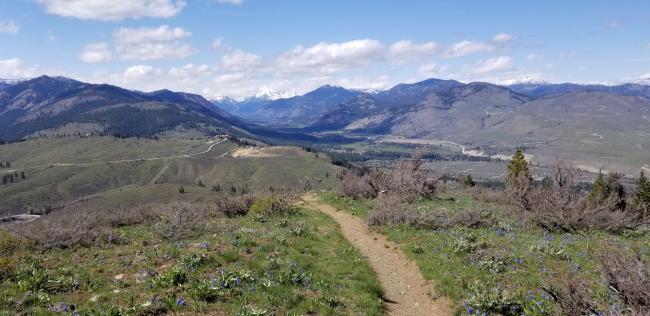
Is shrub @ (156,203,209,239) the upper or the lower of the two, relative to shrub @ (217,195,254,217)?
upper

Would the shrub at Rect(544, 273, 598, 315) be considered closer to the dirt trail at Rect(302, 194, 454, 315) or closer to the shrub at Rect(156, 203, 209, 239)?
the dirt trail at Rect(302, 194, 454, 315)

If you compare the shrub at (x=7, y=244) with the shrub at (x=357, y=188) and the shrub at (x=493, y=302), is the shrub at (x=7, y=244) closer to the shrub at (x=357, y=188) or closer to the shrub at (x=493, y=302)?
the shrub at (x=493, y=302)

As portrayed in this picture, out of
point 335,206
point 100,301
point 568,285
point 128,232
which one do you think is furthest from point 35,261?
point 335,206

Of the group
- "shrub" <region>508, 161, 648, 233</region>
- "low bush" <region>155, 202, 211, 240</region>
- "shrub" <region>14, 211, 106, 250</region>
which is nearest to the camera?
"shrub" <region>14, 211, 106, 250</region>

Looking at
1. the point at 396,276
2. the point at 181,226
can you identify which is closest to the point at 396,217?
the point at 396,276

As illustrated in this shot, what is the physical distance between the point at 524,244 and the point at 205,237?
1623 centimetres

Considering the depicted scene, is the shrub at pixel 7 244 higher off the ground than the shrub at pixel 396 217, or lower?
higher

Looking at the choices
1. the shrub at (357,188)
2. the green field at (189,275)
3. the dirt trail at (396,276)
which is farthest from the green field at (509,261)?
the shrub at (357,188)

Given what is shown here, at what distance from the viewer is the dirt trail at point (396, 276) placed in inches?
638

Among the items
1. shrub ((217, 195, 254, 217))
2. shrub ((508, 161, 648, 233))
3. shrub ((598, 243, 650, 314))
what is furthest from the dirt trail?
shrub ((508, 161, 648, 233))

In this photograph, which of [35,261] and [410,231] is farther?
[410,231]

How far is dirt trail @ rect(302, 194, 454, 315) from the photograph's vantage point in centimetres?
1620

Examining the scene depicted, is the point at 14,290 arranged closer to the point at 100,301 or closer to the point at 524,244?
the point at 100,301

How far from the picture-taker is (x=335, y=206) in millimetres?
39031
